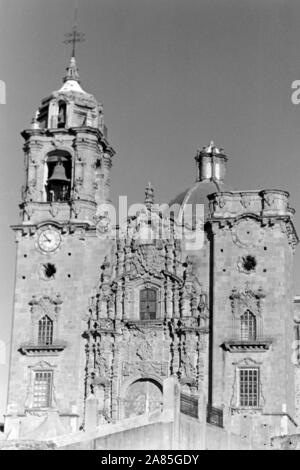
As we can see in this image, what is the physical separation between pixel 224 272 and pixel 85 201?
6.80 m

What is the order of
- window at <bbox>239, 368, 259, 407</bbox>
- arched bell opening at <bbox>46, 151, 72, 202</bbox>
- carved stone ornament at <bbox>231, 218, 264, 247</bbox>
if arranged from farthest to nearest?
arched bell opening at <bbox>46, 151, 72, 202</bbox>
carved stone ornament at <bbox>231, 218, 264, 247</bbox>
window at <bbox>239, 368, 259, 407</bbox>

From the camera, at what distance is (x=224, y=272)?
45.6 m

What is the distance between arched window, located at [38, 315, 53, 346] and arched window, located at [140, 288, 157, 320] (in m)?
3.81

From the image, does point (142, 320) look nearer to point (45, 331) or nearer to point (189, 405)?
point (45, 331)

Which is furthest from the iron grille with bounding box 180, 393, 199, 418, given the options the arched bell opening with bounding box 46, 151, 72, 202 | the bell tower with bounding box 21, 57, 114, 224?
the arched bell opening with bounding box 46, 151, 72, 202

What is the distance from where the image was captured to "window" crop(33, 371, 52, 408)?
151 feet

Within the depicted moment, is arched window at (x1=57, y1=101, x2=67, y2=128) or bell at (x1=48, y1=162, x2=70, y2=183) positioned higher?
arched window at (x1=57, y1=101, x2=67, y2=128)

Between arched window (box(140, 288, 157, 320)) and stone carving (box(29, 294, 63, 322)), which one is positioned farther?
stone carving (box(29, 294, 63, 322))

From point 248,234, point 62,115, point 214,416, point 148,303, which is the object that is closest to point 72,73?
point 62,115

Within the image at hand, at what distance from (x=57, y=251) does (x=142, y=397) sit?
710cm

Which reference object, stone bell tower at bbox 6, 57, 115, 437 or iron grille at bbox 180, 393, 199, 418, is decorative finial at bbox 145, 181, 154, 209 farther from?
iron grille at bbox 180, 393, 199, 418

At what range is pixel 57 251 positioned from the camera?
47406mm

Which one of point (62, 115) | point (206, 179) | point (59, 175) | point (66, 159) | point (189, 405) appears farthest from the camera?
point (206, 179)

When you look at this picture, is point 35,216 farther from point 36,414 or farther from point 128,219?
point 36,414
